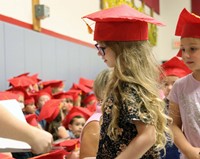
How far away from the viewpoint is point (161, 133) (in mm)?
1999

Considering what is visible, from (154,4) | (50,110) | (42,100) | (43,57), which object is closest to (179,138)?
(50,110)

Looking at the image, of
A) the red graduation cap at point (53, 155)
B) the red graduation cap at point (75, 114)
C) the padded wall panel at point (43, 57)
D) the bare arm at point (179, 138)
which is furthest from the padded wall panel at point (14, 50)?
the red graduation cap at point (53, 155)

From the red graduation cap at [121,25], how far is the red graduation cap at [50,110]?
2.46 meters

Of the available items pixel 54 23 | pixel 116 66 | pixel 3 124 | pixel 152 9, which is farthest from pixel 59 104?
pixel 152 9

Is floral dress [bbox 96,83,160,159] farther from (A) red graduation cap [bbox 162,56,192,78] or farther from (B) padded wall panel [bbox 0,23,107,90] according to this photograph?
(B) padded wall panel [bbox 0,23,107,90]

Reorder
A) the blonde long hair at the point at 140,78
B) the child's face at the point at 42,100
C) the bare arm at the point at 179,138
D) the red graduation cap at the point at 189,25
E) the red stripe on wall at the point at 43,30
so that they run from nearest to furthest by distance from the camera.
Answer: the blonde long hair at the point at 140,78 → the bare arm at the point at 179,138 → the red graduation cap at the point at 189,25 → the child's face at the point at 42,100 → the red stripe on wall at the point at 43,30

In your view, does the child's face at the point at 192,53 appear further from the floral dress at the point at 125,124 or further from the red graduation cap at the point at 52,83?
the red graduation cap at the point at 52,83

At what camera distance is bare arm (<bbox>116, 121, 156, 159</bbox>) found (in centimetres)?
185

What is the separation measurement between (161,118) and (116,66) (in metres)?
0.35

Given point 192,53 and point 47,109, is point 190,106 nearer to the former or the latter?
point 192,53

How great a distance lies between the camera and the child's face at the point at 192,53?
238cm

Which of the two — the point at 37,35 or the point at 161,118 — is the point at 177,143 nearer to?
the point at 161,118

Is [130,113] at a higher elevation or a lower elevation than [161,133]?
higher

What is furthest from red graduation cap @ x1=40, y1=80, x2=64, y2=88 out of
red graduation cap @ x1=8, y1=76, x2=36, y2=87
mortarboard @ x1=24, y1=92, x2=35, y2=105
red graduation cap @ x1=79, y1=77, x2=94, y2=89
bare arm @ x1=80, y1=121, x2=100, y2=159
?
bare arm @ x1=80, y1=121, x2=100, y2=159
